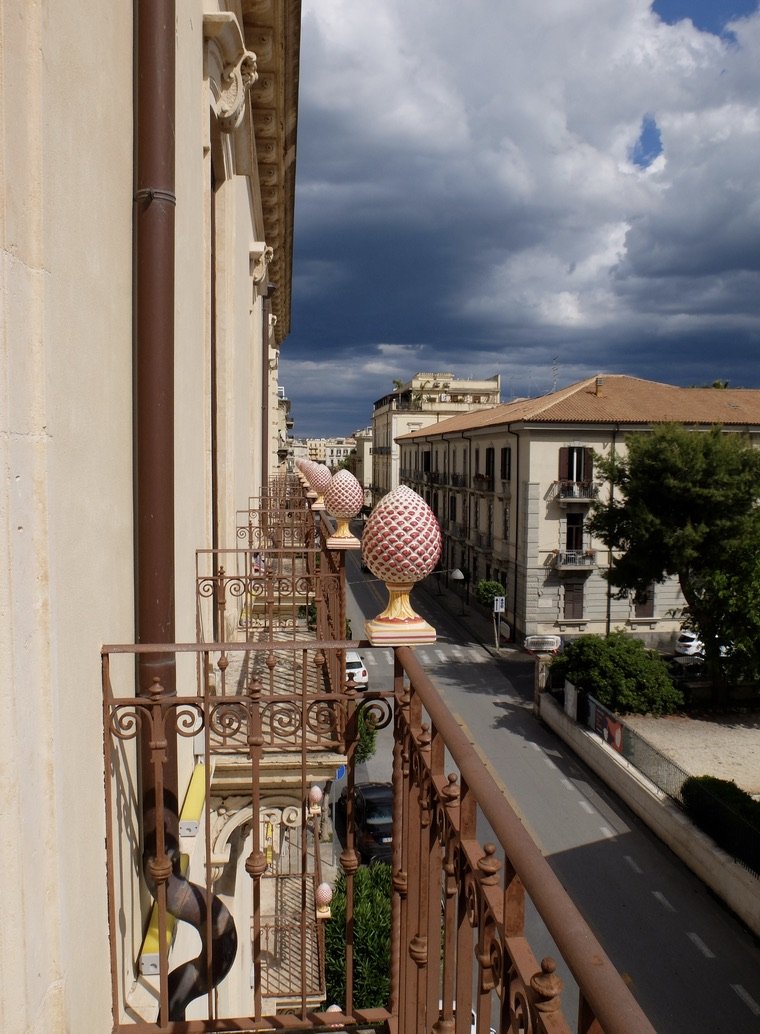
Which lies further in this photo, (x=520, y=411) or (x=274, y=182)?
(x=520, y=411)

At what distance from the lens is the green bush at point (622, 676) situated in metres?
20.0

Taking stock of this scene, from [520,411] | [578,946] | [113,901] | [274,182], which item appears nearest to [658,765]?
[274,182]

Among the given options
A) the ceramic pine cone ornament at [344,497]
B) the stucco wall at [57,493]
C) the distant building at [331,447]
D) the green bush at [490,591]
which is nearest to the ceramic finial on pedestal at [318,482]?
the ceramic pine cone ornament at [344,497]

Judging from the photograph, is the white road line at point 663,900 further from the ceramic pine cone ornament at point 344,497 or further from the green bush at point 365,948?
the ceramic pine cone ornament at point 344,497

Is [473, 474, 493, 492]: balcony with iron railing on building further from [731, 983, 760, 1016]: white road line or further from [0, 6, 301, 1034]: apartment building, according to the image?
[0, 6, 301, 1034]: apartment building

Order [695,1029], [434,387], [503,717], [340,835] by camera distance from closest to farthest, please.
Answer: [695,1029] < [340,835] < [503,717] < [434,387]

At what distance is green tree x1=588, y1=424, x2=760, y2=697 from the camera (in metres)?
21.2

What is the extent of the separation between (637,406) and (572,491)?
4.75m

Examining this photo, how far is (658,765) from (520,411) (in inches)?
751

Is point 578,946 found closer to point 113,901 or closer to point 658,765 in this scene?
point 113,901

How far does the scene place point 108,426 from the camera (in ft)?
9.52

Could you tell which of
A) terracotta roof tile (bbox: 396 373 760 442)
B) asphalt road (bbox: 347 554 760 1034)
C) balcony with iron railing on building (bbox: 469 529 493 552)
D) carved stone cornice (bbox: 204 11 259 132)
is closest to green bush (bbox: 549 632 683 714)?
asphalt road (bbox: 347 554 760 1034)

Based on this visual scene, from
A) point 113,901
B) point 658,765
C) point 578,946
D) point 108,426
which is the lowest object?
point 658,765

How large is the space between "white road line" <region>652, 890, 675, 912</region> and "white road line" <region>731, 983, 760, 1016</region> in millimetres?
1861
